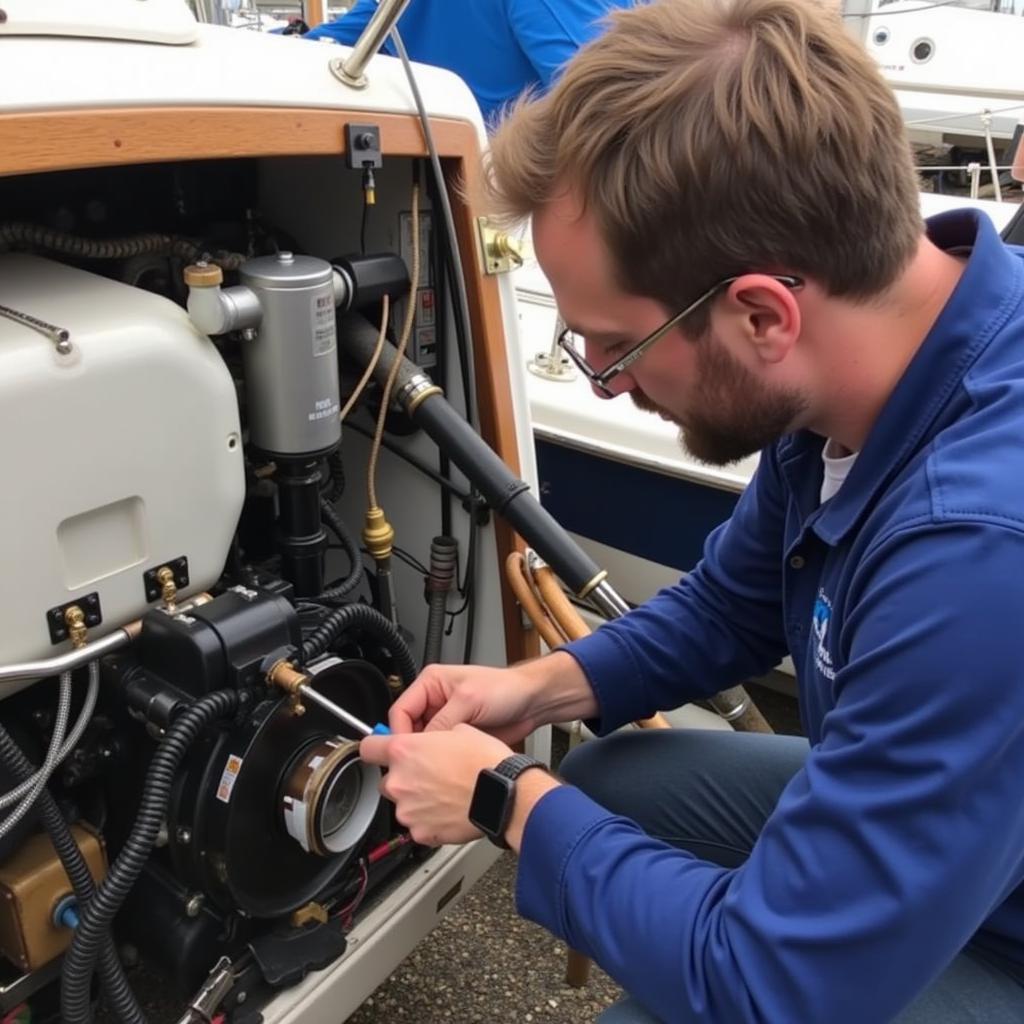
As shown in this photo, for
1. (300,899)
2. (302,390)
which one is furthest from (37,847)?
(302,390)

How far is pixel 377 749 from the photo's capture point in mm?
986

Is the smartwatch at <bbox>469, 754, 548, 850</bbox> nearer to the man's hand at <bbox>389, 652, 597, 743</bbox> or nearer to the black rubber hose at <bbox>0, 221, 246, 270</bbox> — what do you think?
the man's hand at <bbox>389, 652, 597, 743</bbox>

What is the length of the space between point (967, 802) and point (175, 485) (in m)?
0.71

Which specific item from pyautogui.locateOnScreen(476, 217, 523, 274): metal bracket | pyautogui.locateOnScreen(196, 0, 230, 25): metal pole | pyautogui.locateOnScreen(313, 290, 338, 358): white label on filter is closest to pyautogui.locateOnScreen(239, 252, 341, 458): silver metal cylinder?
pyautogui.locateOnScreen(313, 290, 338, 358): white label on filter

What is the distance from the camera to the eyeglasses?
0.79 metres

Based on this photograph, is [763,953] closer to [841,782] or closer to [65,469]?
[841,782]

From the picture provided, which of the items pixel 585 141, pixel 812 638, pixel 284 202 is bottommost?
pixel 812 638

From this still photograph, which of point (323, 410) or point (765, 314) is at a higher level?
point (765, 314)

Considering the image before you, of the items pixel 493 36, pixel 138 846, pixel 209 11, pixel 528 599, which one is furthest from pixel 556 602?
pixel 493 36

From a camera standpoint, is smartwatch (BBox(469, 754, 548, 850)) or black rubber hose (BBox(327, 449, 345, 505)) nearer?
smartwatch (BBox(469, 754, 548, 850))

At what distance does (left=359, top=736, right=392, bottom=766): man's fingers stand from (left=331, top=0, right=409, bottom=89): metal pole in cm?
65

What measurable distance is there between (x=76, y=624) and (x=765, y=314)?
0.64 meters

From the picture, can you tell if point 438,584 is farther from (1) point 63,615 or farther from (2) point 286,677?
(1) point 63,615

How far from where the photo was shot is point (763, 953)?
742mm
